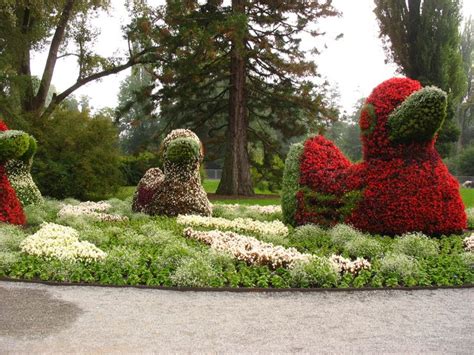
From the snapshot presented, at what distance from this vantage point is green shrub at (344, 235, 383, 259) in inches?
303

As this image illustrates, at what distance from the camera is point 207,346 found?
14.2ft

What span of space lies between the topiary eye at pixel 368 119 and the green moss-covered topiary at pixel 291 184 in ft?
5.29

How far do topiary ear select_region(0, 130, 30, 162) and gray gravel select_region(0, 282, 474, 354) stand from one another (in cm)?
432

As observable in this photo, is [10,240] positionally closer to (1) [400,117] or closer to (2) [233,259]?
(2) [233,259]

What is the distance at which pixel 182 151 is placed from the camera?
1142 centimetres

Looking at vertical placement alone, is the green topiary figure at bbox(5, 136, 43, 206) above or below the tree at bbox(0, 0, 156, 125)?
below

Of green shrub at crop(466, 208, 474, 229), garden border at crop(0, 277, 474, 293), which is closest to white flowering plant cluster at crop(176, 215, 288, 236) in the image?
garden border at crop(0, 277, 474, 293)

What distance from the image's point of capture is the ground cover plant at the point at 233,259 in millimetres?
6305

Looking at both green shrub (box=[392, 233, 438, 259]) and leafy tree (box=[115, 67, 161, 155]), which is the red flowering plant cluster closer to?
green shrub (box=[392, 233, 438, 259])

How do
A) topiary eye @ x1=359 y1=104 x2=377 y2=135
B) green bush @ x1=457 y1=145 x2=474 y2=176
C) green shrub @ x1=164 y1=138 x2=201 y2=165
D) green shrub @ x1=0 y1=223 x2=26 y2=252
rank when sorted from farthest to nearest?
green bush @ x1=457 y1=145 x2=474 y2=176
green shrub @ x1=164 y1=138 x2=201 y2=165
topiary eye @ x1=359 y1=104 x2=377 y2=135
green shrub @ x1=0 y1=223 x2=26 y2=252

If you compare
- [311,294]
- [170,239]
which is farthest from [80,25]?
[311,294]

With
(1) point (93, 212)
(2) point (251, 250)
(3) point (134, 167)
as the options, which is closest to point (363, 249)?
(2) point (251, 250)

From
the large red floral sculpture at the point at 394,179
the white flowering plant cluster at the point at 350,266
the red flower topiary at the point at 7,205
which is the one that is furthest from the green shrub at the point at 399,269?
the red flower topiary at the point at 7,205

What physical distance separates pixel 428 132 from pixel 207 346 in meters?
6.83
